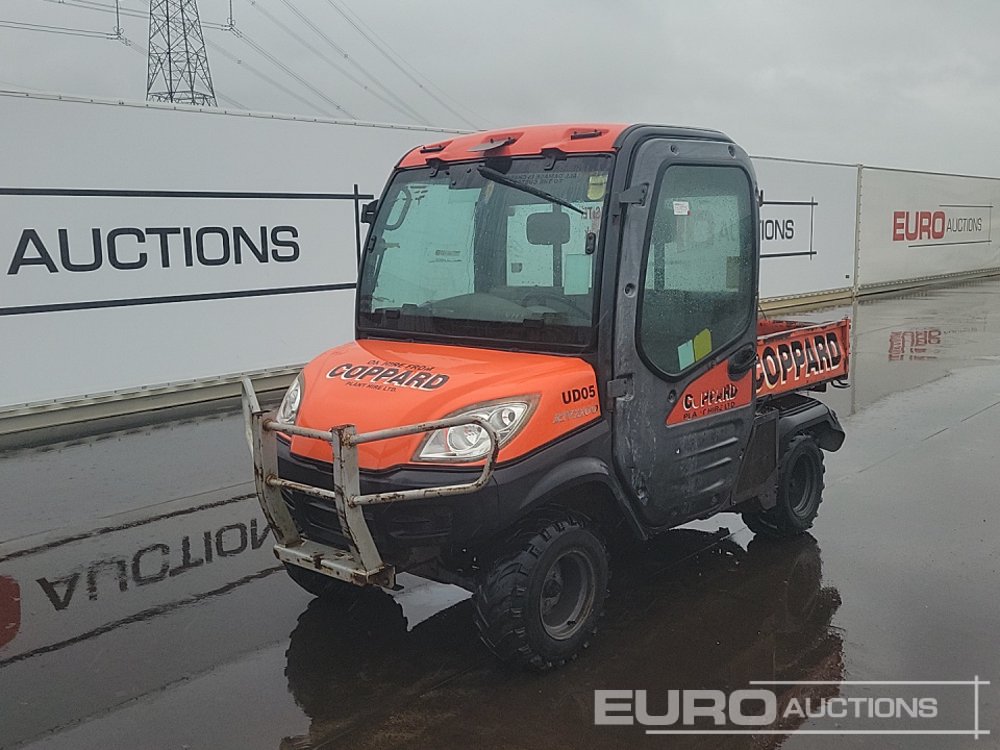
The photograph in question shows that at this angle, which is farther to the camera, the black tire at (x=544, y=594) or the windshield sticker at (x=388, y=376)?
the windshield sticker at (x=388, y=376)

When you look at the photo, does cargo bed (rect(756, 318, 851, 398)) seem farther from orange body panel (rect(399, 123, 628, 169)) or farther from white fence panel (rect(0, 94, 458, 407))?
white fence panel (rect(0, 94, 458, 407))

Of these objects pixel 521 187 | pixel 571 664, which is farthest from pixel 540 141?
pixel 571 664

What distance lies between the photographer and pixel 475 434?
3.55 meters

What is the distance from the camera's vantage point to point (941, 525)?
5613 millimetres

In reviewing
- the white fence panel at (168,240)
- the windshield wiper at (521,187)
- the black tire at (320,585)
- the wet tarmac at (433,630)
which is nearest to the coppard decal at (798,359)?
the wet tarmac at (433,630)

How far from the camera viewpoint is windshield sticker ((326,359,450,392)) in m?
3.71

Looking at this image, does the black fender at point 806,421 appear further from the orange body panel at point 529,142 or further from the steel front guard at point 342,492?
the steel front guard at point 342,492

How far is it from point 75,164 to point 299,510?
615 centimetres

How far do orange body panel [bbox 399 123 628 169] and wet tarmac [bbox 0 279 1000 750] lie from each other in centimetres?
227

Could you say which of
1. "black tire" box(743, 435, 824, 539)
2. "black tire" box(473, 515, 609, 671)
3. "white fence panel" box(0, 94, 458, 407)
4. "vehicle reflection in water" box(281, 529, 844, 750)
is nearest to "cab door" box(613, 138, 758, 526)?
"black tire" box(473, 515, 609, 671)

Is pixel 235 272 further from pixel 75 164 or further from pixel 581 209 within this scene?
pixel 581 209

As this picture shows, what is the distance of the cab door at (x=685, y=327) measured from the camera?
393 centimetres

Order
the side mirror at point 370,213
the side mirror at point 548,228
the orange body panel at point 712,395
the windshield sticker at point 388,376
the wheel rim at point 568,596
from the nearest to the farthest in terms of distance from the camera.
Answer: the windshield sticker at point 388,376
the wheel rim at point 568,596
the side mirror at point 548,228
the orange body panel at point 712,395
the side mirror at point 370,213

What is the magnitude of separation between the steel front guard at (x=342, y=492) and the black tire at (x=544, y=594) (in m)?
0.43
